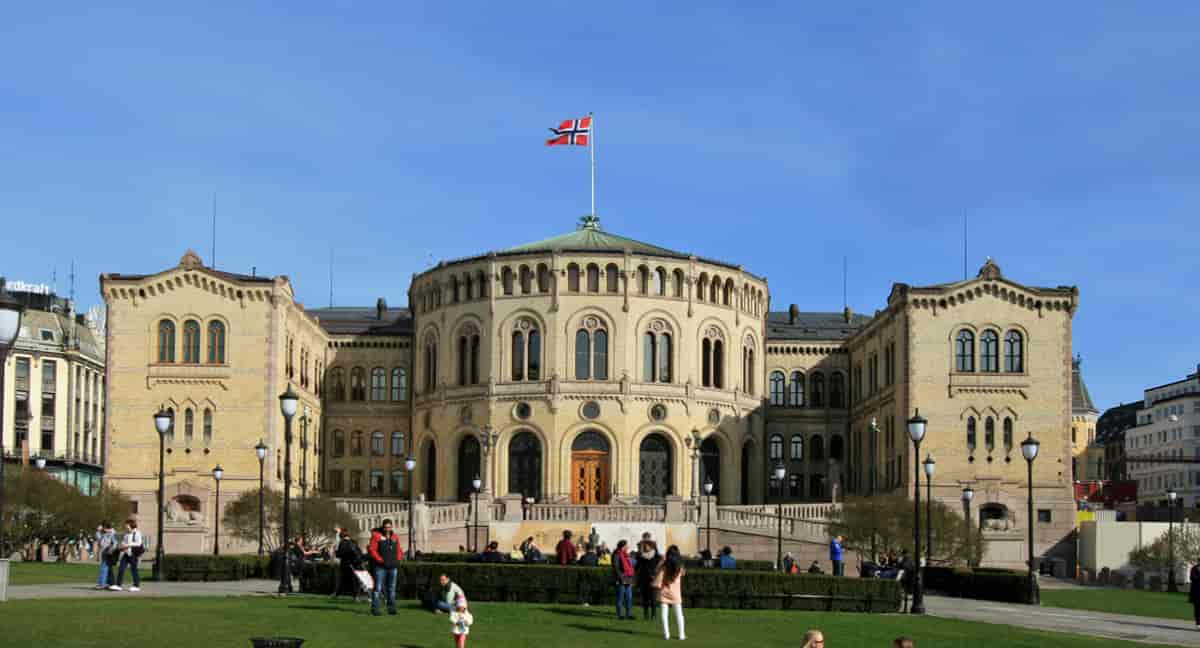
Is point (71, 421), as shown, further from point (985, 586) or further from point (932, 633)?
point (932, 633)

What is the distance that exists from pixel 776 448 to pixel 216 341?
31619 mm

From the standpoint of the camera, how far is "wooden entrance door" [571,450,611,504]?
8119 cm

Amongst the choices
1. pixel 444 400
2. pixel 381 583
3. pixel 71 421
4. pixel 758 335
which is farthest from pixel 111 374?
pixel 381 583

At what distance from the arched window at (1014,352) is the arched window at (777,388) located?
59.7ft

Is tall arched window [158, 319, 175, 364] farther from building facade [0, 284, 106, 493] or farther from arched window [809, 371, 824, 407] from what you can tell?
arched window [809, 371, 824, 407]

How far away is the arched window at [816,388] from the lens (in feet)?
305

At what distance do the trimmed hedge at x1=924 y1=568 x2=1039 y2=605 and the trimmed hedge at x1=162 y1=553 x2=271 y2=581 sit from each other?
21.1 metres

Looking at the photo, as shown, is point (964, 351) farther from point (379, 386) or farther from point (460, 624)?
point (460, 624)

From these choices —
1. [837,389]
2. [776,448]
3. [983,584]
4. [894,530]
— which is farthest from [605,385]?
[983,584]

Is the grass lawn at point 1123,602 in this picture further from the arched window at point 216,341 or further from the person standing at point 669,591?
the arched window at point 216,341

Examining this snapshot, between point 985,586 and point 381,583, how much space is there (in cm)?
2258

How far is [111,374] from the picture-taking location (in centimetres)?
7775

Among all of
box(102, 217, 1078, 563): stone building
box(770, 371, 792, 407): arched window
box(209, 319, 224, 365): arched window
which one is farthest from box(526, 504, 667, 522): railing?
box(770, 371, 792, 407): arched window

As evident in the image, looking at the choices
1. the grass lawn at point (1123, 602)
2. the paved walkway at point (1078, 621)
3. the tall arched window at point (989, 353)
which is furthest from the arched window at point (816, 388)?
the paved walkway at point (1078, 621)
